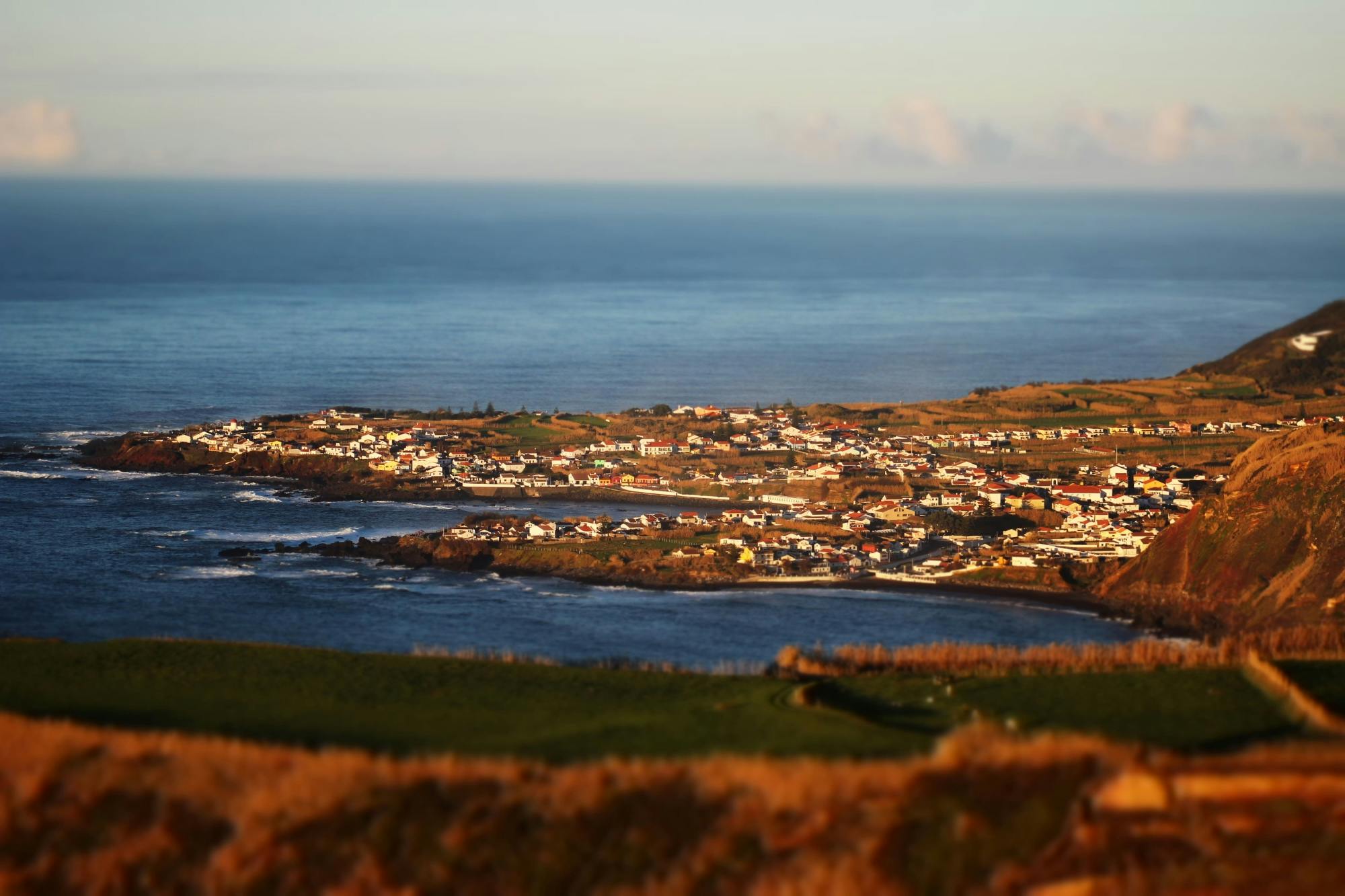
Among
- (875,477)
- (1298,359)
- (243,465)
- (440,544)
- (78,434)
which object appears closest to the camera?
(440,544)

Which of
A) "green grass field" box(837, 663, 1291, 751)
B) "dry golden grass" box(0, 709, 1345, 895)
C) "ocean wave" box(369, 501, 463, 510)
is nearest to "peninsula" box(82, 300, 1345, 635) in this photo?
"ocean wave" box(369, 501, 463, 510)

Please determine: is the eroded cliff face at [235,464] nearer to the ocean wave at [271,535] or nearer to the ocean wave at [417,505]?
the ocean wave at [417,505]

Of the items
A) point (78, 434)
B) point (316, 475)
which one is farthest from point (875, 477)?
point (78, 434)

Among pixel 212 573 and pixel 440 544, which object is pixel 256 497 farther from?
pixel 212 573

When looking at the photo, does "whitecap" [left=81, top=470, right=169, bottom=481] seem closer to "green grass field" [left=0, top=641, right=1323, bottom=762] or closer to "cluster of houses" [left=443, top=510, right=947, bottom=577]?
"cluster of houses" [left=443, top=510, right=947, bottom=577]

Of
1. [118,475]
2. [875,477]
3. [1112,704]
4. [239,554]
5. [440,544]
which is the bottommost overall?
[1112,704]

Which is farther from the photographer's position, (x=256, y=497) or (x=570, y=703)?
(x=256, y=497)

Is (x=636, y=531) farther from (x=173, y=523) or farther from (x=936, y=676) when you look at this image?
Result: (x=936, y=676)
